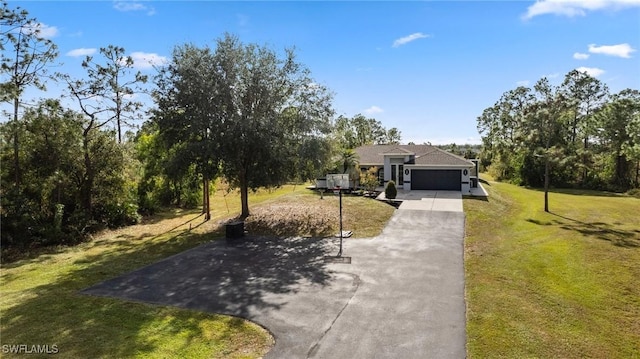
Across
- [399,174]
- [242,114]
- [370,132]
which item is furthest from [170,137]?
[370,132]

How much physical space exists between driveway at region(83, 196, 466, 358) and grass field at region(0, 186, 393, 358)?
0.57 meters

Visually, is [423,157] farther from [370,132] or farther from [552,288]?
[370,132]

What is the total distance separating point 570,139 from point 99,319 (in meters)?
56.1

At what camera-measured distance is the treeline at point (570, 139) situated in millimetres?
24781

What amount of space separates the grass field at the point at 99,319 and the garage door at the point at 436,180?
21161 millimetres

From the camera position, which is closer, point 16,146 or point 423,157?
point 16,146

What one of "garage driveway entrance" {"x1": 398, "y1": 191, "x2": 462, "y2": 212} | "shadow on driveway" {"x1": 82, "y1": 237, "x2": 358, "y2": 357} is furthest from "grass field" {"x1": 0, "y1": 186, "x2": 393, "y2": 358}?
"garage driveway entrance" {"x1": 398, "y1": 191, "x2": 462, "y2": 212}

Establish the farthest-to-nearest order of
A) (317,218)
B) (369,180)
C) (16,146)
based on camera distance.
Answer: (369,180), (317,218), (16,146)

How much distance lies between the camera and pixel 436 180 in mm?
31391

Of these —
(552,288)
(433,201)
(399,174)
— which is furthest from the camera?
(399,174)

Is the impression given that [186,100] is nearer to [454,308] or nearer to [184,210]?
[184,210]

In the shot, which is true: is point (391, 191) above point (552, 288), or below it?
above

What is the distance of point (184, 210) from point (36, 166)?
10917 millimetres

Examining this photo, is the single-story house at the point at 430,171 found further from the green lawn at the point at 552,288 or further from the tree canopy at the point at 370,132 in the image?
the tree canopy at the point at 370,132
